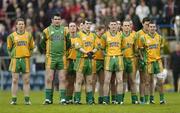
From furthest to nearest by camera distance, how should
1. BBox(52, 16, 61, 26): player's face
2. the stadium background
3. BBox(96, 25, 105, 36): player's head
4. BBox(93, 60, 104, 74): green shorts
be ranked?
the stadium background < BBox(96, 25, 105, 36): player's head < BBox(93, 60, 104, 74): green shorts < BBox(52, 16, 61, 26): player's face

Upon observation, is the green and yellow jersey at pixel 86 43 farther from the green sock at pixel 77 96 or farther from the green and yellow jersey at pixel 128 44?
the green sock at pixel 77 96

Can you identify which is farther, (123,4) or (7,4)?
(7,4)

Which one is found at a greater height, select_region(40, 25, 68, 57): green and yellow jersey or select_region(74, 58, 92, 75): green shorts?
select_region(40, 25, 68, 57): green and yellow jersey

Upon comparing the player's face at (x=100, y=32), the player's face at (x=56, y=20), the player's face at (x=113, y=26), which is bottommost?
the player's face at (x=100, y=32)

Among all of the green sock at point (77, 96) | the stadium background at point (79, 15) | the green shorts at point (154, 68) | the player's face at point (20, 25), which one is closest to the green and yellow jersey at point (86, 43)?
the green sock at point (77, 96)

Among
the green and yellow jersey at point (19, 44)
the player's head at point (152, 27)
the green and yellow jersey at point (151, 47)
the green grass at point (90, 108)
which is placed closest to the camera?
the green grass at point (90, 108)

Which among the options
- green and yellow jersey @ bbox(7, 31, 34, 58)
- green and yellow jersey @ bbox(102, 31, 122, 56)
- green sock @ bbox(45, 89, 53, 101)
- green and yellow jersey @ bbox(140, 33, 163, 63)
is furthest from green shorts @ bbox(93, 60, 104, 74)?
green and yellow jersey @ bbox(7, 31, 34, 58)

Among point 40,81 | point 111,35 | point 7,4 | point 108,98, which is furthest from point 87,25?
point 7,4

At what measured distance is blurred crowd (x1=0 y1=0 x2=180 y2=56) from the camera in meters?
35.9

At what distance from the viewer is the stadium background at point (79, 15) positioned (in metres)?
35.9

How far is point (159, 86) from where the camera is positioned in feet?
83.4

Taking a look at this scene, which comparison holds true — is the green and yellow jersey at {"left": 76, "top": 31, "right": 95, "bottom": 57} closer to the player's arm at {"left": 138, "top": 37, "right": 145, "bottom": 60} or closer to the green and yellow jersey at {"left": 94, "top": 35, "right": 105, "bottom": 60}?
the green and yellow jersey at {"left": 94, "top": 35, "right": 105, "bottom": 60}

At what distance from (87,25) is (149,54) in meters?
2.16

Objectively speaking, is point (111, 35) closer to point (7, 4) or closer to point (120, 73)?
point (120, 73)
